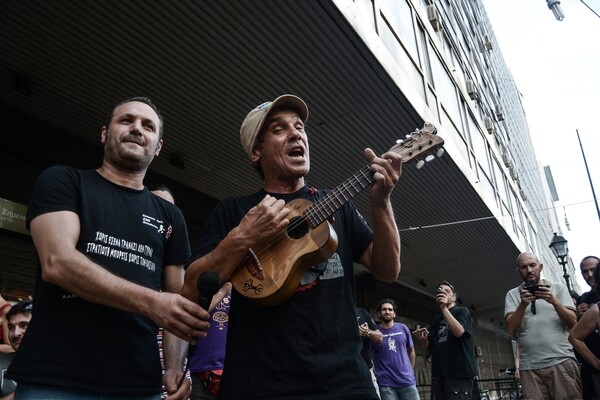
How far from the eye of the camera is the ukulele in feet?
6.11

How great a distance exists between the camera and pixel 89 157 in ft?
23.5

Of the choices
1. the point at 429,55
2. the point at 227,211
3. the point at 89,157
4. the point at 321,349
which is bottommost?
the point at 321,349

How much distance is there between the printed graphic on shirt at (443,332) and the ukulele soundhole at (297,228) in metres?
5.01

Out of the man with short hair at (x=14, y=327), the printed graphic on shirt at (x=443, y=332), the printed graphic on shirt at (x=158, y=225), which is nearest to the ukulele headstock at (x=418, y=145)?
the printed graphic on shirt at (x=158, y=225)

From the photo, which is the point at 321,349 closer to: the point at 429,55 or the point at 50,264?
the point at 50,264

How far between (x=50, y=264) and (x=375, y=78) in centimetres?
544

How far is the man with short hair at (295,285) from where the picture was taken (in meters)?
1.75

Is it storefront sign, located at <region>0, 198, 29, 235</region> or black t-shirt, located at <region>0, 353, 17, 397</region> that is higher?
storefront sign, located at <region>0, 198, 29, 235</region>

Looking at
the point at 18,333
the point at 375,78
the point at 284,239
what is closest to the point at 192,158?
the point at 375,78

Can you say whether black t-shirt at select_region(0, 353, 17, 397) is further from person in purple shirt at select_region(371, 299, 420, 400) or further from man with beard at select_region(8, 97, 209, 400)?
person in purple shirt at select_region(371, 299, 420, 400)

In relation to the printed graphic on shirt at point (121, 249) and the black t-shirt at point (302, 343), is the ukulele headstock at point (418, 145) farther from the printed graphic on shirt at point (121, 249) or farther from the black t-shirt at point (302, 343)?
the printed graphic on shirt at point (121, 249)

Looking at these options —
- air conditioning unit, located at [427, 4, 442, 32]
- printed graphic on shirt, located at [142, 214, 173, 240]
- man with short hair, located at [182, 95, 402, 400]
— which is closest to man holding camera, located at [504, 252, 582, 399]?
man with short hair, located at [182, 95, 402, 400]

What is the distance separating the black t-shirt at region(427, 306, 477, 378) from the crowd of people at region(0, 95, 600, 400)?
4.62 m

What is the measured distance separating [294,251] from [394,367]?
5897 mm
